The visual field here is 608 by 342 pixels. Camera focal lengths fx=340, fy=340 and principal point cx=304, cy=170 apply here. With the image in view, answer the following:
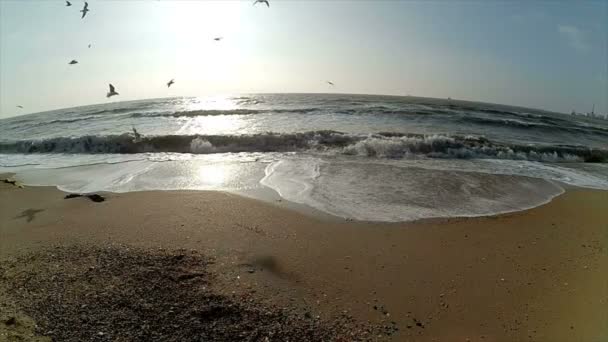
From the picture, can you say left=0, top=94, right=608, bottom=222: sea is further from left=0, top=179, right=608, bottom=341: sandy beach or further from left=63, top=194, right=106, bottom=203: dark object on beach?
left=0, top=179, right=608, bottom=341: sandy beach

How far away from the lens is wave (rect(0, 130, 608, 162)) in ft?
43.7

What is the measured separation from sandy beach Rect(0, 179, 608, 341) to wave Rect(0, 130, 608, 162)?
6.73 metres

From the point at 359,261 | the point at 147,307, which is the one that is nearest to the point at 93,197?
the point at 147,307

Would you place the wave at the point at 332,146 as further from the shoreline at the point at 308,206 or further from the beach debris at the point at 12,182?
the shoreline at the point at 308,206

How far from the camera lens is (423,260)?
4.59 meters

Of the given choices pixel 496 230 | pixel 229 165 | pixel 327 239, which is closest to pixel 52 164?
pixel 229 165

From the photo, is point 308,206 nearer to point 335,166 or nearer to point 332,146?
point 335,166

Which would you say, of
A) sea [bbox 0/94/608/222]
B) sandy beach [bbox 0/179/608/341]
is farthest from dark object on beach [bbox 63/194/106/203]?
sea [bbox 0/94/608/222]

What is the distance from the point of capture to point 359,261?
453 centimetres

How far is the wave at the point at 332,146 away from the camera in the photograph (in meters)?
13.3

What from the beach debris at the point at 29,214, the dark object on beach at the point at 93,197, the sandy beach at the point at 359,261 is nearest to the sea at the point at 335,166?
the dark object on beach at the point at 93,197

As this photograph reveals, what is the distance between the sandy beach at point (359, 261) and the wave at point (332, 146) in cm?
673

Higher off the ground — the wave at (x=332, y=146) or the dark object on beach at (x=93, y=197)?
the wave at (x=332, y=146)

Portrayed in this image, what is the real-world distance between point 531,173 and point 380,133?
6.67m
